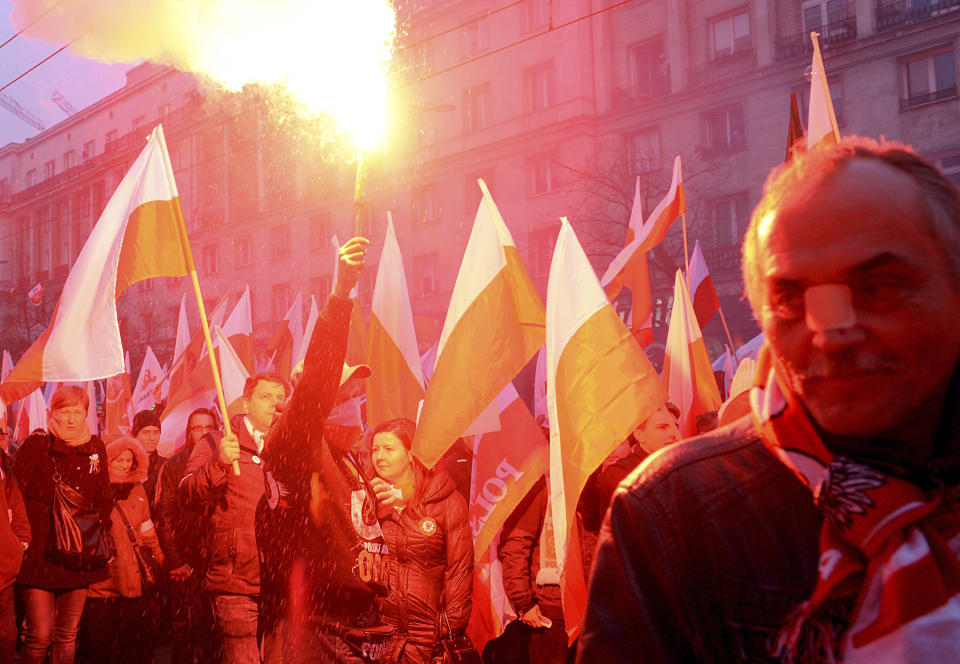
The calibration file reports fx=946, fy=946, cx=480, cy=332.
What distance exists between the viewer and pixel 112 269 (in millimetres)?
6148

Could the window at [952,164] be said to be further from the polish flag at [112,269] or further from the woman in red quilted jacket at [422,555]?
the woman in red quilted jacket at [422,555]

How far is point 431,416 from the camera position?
5.58 m

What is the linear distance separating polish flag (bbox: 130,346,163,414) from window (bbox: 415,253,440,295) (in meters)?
20.5

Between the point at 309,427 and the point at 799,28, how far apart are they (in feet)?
85.5

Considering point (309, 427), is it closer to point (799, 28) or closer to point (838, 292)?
point (838, 292)

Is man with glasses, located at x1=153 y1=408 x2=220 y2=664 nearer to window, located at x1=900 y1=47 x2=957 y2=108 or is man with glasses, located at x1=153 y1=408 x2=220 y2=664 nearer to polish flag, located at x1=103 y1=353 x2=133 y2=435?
polish flag, located at x1=103 y1=353 x2=133 y2=435

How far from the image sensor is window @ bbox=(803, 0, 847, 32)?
25.8 meters

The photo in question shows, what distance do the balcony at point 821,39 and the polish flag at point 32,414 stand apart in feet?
69.4

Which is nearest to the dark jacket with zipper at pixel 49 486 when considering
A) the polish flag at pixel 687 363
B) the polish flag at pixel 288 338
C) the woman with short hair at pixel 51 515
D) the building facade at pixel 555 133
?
the woman with short hair at pixel 51 515

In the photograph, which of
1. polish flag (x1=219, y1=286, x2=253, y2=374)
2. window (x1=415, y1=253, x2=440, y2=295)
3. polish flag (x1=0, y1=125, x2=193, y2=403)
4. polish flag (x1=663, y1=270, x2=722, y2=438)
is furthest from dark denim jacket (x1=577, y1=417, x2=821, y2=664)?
window (x1=415, y1=253, x2=440, y2=295)

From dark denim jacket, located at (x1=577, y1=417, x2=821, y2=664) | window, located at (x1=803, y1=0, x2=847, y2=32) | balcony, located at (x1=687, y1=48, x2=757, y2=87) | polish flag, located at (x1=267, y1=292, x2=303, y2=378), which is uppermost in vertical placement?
window, located at (x1=803, y1=0, x2=847, y2=32)

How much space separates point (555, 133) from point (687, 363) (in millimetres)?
24712

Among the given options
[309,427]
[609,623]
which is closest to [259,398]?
[309,427]

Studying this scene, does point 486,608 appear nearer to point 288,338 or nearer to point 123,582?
point 123,582
